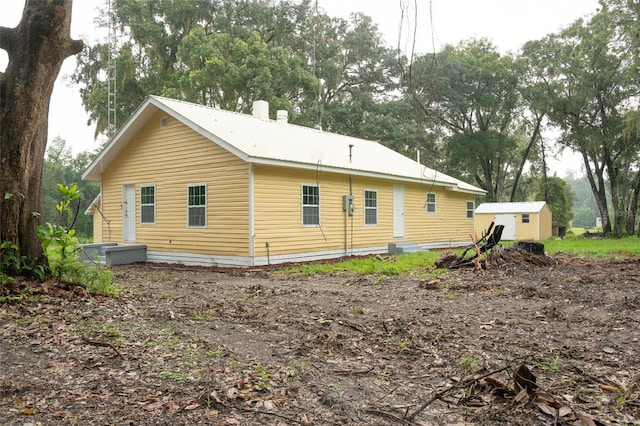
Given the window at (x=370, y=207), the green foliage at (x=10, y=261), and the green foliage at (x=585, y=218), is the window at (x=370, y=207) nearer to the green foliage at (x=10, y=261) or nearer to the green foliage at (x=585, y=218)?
the green foliage at (x=10, y=261)

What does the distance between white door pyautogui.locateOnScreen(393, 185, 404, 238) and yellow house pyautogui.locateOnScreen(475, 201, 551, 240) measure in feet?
39.8

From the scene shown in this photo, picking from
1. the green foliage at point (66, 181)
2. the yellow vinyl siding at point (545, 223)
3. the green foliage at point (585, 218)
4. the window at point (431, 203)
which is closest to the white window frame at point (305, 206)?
the window at point (431, 203)

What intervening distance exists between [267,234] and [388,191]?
6.27 m

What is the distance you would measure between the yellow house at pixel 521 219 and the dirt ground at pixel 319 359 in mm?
22482

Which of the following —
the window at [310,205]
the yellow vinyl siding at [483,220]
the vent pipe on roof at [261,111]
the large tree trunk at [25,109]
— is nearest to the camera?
the large tree trunk at [25,109]

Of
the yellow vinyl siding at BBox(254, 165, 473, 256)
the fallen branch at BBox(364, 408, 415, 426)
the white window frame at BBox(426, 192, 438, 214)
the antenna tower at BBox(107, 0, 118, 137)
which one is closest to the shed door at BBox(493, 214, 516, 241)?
the yellow vinyl siding at BBox(254, 165, 473, 256)

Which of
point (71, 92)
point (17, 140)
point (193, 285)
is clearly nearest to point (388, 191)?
point (193, 285)

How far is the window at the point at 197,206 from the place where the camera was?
1382 centimetres

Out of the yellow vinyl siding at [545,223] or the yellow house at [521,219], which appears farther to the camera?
the yellow vinyl siding at [545,223]

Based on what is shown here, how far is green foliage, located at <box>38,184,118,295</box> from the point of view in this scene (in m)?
6.22

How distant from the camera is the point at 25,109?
6.10m

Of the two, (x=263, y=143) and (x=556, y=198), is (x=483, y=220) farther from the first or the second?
(x=263, y=143)

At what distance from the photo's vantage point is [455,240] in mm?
21828

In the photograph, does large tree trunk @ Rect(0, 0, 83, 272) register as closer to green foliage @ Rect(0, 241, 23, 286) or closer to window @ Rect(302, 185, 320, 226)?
green foliage @ Rect(0, 241, 23, 286)
